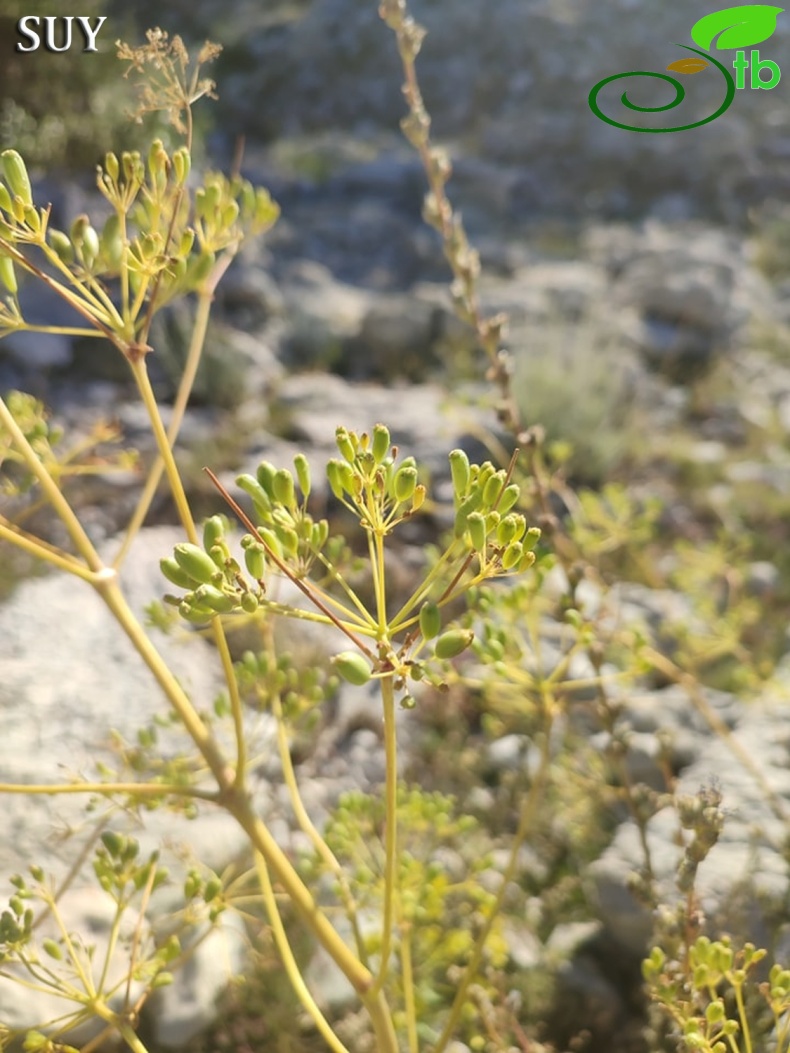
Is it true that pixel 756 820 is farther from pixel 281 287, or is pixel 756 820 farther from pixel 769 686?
pixel 281 287

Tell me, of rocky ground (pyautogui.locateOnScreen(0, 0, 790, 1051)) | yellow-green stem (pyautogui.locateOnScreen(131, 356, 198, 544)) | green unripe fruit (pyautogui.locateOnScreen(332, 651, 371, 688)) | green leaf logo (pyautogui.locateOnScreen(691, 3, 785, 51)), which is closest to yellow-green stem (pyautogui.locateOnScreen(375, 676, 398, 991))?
green unripe fruit (pyautogui.locateOnScreen(332, 651, 371, 688))

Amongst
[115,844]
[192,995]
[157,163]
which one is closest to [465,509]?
[157,163]

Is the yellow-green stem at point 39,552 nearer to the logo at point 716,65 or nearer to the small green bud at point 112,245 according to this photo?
the small green bud at point 112,245

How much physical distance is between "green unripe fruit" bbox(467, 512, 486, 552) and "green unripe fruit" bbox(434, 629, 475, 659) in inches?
2.8

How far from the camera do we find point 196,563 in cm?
68

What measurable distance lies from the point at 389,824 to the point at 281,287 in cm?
722

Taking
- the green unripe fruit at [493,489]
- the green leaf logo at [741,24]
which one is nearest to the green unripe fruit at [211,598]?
the green unripe fruit at [493,489]

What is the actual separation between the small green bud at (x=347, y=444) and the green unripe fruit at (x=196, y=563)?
5.5 inches

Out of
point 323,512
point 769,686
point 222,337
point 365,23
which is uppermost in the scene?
point 365,23

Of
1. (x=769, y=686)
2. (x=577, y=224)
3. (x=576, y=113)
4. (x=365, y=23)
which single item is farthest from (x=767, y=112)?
(x=769, y=686)

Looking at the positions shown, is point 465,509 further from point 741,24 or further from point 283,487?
point 741,24

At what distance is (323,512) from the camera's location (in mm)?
4312

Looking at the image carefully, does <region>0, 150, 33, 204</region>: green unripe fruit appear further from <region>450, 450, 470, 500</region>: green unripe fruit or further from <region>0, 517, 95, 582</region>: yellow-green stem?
<region>450, 450, 470, 500</region>: green unripe fruit

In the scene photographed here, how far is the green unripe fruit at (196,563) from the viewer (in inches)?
Answer: 26.5
